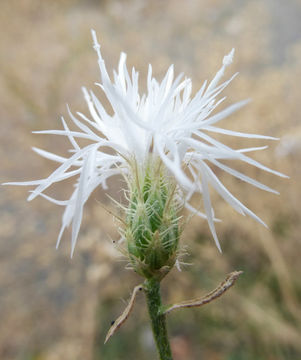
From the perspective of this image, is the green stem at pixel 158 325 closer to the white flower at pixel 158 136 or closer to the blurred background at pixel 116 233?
the white flower at pixel 158 136

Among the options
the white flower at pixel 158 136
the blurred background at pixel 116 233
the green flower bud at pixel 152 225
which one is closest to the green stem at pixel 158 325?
the green flower bud at pixel 152 225

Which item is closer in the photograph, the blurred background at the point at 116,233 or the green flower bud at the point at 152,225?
the green flower bud at the point at 152,225

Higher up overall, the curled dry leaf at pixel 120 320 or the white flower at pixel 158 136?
the white flower at pixel 158 136

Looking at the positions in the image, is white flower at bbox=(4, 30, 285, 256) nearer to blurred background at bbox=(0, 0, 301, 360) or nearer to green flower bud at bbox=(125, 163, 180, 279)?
green flower bud at bbox=(125, 163, 180, 279)

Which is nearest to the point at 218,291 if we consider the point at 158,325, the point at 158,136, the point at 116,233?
the point at 158,325

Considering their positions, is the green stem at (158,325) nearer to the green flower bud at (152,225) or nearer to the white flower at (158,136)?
the green flower bud at (152,225)

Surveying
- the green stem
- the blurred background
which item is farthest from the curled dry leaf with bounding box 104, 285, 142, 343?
the blurred background

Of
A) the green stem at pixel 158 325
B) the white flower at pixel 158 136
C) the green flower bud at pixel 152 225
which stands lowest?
the green stem at pixel 158 325

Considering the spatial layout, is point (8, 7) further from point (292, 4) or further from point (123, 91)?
point (123, 91)

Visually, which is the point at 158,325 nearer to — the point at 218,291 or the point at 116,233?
the point at 218,291
